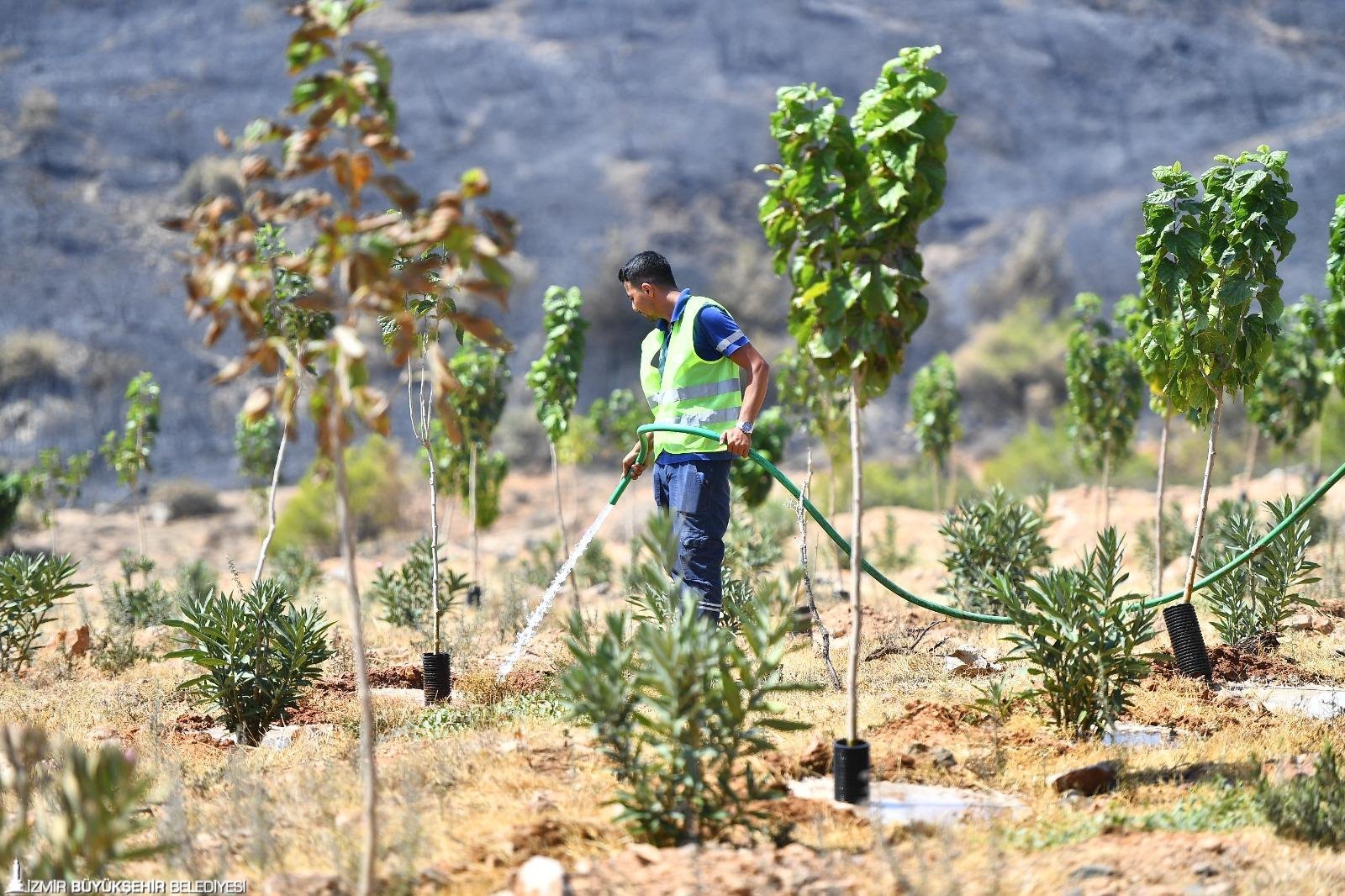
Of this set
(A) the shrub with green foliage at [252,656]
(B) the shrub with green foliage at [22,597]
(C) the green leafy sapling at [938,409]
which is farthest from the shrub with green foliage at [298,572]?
(C) the green leafy sapling at [938,409]

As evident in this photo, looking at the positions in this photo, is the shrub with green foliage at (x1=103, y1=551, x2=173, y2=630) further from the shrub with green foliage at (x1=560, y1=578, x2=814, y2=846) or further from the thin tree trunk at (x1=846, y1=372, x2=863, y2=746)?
the thin tree trunk at (x1=846, y1=372, x2=863, y2=746)

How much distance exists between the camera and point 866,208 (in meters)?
4.61

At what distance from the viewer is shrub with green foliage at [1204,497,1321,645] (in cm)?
716

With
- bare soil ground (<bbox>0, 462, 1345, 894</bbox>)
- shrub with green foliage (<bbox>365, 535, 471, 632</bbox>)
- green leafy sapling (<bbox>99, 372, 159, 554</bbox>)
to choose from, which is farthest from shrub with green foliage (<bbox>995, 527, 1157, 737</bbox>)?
green leafy sapling (<bbox>99, 372, 159, 554</bbox>)

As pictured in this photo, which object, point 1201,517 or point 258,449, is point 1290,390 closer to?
point 1201,517

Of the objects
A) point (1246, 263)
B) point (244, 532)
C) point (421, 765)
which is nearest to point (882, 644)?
point (1246, 263)

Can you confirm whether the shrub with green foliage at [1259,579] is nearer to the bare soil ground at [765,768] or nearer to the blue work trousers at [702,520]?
the bare soil ground at [765,768]

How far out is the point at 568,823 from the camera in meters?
4.15

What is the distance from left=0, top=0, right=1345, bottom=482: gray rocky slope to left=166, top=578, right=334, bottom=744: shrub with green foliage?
27.9 m

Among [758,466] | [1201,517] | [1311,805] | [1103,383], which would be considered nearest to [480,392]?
[758,466]

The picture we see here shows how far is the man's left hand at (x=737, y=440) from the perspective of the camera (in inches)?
205

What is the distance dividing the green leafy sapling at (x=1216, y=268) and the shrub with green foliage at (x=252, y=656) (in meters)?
4.58

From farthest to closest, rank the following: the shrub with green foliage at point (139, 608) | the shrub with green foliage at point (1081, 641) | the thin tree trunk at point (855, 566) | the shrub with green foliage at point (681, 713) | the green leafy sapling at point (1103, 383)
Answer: the green leafy sapling at point (1103, 383), the shrub with green foliage at point (139, 608), the shrub with green foliage at point (1081, 641), the thin tree trunk at point (855, 566), the shrub with green foliage at point (681, 713)

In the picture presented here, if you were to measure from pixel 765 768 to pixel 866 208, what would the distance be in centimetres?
220
